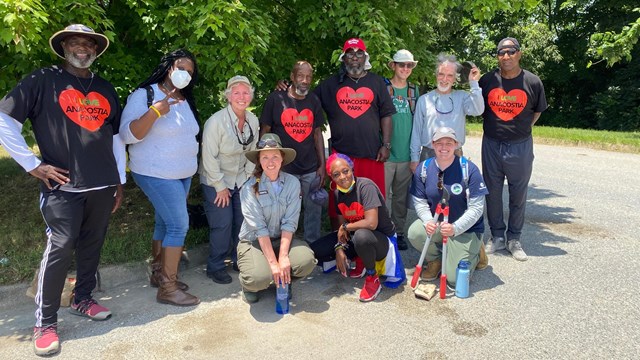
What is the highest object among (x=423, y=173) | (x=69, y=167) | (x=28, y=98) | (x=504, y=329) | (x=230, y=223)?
(x=28, y=98)

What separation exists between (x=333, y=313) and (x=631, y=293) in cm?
248

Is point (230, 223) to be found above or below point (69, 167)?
below

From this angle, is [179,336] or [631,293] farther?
[631,293]

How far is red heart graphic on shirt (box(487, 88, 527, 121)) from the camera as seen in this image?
15.6 feet

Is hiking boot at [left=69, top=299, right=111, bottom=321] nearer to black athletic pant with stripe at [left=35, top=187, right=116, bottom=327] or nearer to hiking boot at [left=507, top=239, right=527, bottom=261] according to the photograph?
black athletic pant with stripe at [left=35, top=187, right=116, bottom=327]

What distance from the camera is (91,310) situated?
3.61 metres

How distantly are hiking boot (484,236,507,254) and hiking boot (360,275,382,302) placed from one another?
1.54 meters

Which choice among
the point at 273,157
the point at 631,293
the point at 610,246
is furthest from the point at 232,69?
the point at 610,246

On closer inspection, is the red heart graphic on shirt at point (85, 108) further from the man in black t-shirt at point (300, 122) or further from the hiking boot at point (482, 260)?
the hiking boot at point (482, 260)

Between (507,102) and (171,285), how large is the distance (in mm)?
3578

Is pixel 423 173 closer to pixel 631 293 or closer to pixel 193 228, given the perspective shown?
pixel 631 293

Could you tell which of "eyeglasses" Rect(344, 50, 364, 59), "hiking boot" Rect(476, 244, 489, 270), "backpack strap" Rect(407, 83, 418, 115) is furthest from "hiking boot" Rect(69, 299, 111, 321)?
"backpack strap" Rect(407, 83, 418, 115)

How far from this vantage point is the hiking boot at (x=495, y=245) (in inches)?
197

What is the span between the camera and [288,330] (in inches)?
137
